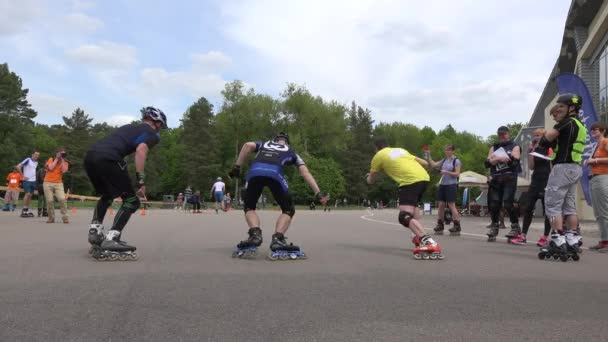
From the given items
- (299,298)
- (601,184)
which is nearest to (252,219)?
(299,298)

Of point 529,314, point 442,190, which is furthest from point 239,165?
point 442,190

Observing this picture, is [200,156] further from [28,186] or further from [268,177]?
[268,177]

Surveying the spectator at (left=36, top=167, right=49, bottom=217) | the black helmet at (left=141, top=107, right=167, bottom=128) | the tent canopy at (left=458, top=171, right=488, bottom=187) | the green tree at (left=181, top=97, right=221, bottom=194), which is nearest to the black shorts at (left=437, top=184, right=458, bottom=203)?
the black helmet at (left=141, top=107, right=167, bottom=128)

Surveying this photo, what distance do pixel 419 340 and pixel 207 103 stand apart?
90.5 meters

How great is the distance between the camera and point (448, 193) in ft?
35.0

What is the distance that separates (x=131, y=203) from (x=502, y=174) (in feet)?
20.7

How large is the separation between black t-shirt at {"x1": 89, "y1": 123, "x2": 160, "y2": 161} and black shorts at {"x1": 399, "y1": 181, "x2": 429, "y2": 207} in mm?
3289

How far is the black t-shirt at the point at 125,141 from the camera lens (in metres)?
6.14

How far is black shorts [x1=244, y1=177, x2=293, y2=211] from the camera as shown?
6582 millimetres

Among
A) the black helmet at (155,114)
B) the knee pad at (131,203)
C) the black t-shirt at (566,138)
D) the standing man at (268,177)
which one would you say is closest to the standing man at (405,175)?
the standing man at (268,177)

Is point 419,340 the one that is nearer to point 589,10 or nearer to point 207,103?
point 589,10

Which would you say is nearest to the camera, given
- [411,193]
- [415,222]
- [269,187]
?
[269,187]

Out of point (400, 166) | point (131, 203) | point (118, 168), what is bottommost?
point (131, 203)

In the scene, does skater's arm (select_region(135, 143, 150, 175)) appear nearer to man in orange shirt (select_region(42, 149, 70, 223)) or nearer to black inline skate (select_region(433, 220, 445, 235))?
black inline skate (select_region(433, 220, 445, 235))
